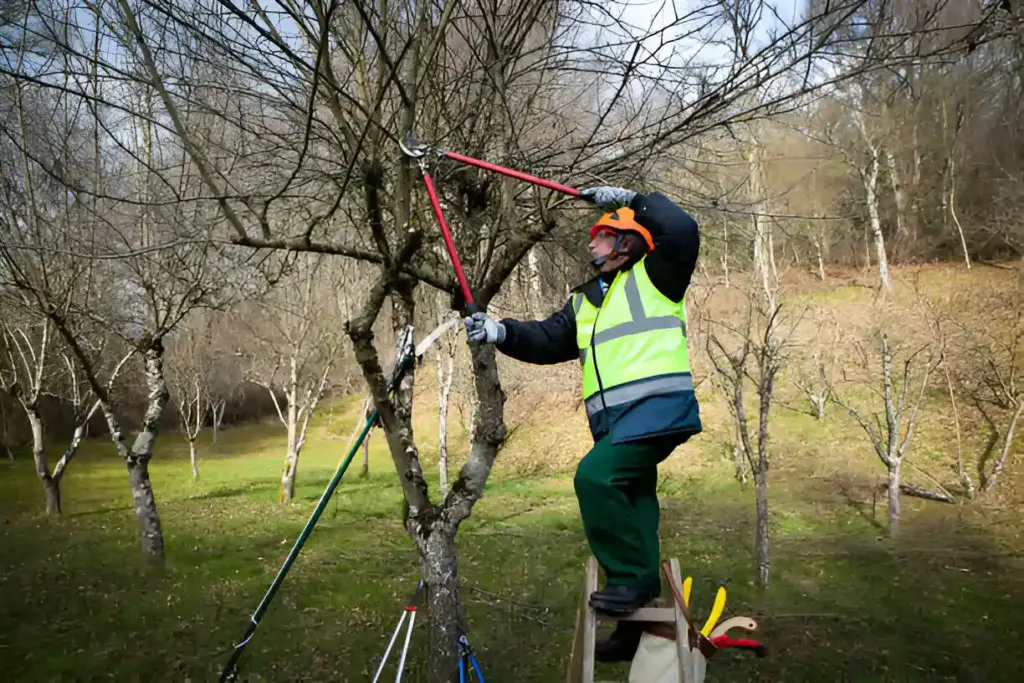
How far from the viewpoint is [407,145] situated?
3.42 m

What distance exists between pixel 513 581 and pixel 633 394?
22.7 ft

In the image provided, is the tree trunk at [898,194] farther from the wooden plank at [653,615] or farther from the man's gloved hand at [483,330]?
the wooden plank at [653,615]

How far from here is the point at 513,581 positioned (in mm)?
9078

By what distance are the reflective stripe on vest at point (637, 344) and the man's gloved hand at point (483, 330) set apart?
499 millimetres

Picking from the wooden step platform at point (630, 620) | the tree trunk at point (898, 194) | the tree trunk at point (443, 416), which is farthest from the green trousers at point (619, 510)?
the tree trunk at point (898, 194)

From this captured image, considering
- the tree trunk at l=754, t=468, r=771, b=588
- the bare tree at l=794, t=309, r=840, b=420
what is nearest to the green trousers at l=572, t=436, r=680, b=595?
the tree trunk at l=754, t=468, r=771, b=588

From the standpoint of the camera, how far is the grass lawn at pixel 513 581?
21.6 ft

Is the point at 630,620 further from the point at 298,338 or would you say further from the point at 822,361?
the point at 822,361

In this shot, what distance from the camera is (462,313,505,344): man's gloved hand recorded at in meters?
3.22

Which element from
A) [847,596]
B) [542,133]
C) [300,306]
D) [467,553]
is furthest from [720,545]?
[300,306]

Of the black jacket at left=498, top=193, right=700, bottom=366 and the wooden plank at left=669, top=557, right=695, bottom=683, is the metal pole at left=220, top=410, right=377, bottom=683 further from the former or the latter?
the wooden plank at left=669, top=557, right=695, bottom=683

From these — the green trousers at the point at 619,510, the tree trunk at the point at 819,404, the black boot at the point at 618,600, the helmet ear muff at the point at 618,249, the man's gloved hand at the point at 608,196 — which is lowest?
the tree trunk at the point at 819,404

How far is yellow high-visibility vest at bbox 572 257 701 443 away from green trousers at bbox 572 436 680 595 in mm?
91

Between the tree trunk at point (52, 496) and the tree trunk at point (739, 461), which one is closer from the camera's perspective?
the tree trunk at point (52, 496)
